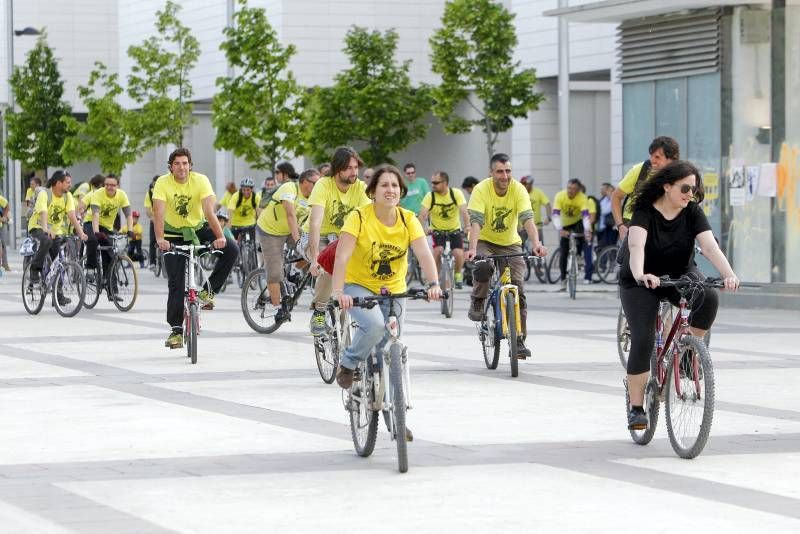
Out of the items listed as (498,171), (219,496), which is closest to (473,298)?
(498,171)

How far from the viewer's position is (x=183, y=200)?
1606cm

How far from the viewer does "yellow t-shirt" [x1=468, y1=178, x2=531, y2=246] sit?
15.0m

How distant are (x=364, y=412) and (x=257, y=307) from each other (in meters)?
9.19

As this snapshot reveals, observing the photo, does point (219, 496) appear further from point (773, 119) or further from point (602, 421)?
point (773, 119)

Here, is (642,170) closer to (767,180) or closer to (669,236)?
(669,236)

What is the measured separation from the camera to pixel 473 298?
14961mm

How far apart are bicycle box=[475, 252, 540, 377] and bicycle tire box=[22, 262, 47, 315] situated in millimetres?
8900

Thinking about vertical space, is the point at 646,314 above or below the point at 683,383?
above

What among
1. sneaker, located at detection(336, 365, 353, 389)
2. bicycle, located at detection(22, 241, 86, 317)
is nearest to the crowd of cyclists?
sneaker, located at detection(336, 365, 353, 389)

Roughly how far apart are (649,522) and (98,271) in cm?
1570

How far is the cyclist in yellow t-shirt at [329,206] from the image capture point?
13.6m

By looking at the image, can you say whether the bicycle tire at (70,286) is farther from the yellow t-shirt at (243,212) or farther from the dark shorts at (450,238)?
the yellow t-shirt at (243,212)

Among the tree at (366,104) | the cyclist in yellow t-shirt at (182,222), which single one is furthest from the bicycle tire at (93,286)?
the tree at (366,104)

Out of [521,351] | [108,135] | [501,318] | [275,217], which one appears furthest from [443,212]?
[108,135]
